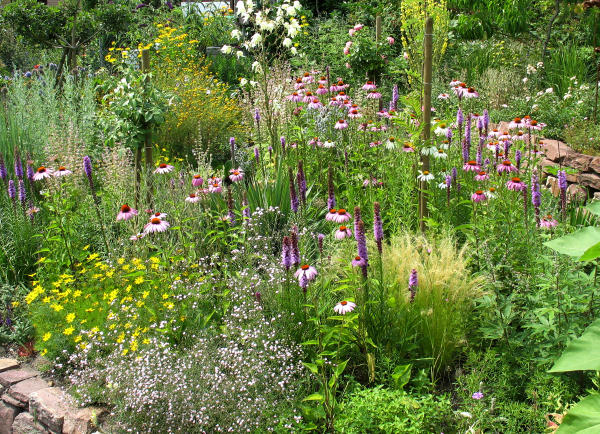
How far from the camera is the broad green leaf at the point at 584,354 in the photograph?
4.66 ft

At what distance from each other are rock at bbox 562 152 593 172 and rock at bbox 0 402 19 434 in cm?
524

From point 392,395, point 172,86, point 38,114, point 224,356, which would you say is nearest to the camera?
point 392,395

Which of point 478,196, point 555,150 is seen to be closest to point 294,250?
point 478,196

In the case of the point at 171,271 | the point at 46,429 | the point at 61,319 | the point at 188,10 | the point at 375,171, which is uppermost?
the point at 188,10

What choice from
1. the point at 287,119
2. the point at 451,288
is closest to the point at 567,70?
the point at 287,119

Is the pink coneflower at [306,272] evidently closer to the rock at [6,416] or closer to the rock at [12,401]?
the rock at [12,401]

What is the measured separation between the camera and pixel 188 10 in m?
13.3

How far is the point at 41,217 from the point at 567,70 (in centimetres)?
Answer: 710

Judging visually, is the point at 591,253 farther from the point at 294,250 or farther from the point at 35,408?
the point at 35,408

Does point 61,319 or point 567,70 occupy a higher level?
point 567,70

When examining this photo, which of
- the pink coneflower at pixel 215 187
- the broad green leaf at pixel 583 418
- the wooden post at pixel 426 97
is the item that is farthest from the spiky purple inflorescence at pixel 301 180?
the broad green leaf at pixel 583 418

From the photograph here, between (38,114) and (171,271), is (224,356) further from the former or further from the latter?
(38,114)

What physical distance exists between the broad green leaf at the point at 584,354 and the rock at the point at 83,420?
2.40 meters

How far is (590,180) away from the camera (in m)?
5.23
